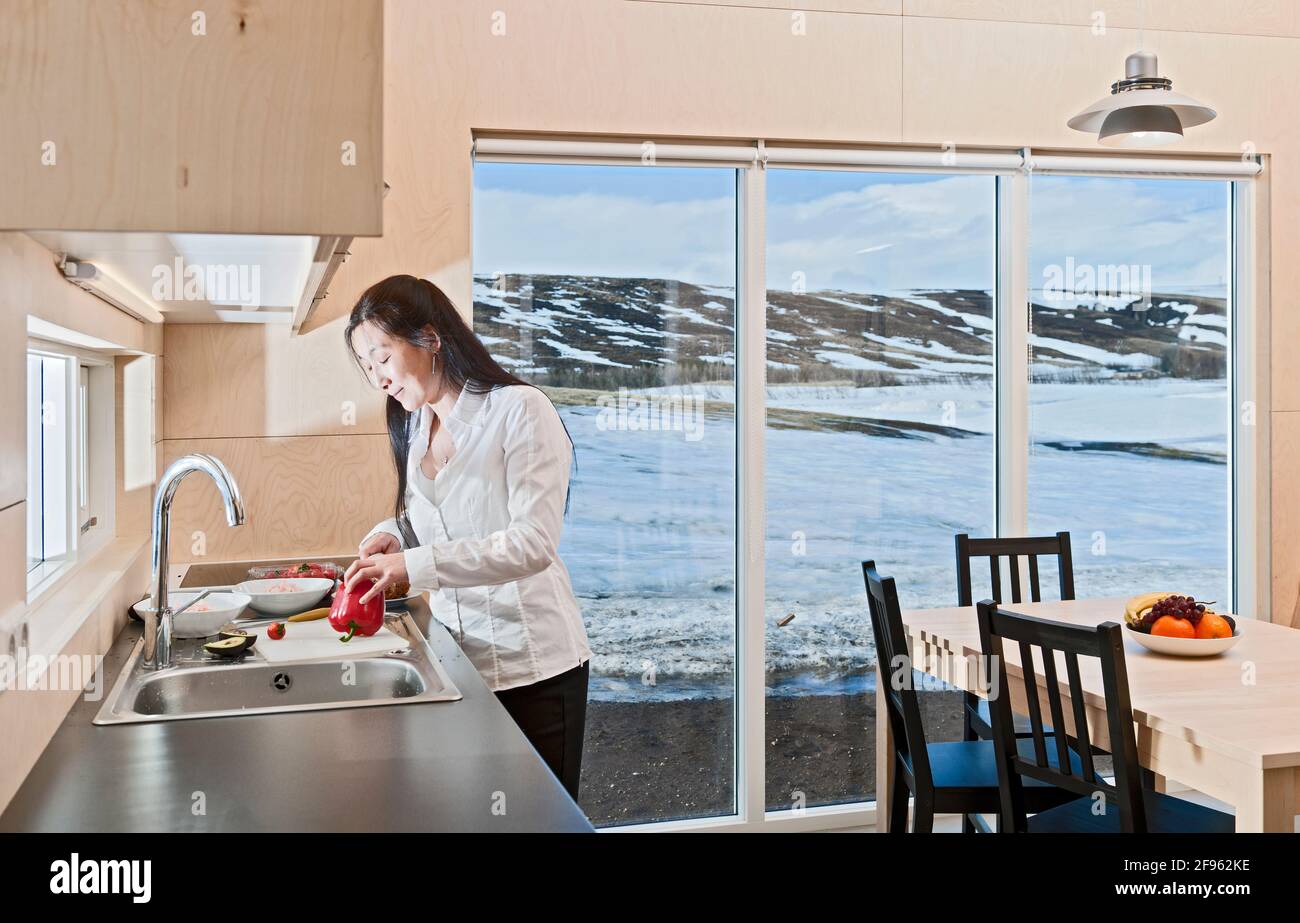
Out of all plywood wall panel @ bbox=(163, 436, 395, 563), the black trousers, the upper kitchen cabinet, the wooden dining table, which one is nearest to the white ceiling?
the upper kitchen cabinet

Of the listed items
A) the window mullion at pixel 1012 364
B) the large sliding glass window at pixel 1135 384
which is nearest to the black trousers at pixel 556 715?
the window mullion at pixel 1012 364

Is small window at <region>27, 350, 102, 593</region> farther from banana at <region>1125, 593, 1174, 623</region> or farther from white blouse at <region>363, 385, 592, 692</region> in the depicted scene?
banana at <region>1125, 593, 1174, 623</region>

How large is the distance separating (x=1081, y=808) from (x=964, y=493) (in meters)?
1.46

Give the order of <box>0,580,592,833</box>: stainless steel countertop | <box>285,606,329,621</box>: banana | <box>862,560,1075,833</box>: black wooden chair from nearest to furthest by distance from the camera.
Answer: <box>0,580,592,833</box>: stainless steel countertop
<box>285,606,329,621</box>: banana
<box>862,560,1075,833</box>: black wooden chair

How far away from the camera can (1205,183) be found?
3.68 m

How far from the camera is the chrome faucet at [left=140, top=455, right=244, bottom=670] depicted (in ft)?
5.42

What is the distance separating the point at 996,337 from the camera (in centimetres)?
358

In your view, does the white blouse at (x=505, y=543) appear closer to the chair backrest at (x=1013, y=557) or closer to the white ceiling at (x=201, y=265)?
the white ceiling at (x=201, y=265)

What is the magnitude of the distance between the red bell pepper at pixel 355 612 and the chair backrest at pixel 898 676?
1098mm

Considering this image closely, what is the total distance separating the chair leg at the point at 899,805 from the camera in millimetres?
2656

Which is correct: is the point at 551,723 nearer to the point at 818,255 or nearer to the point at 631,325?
the point at 631,325

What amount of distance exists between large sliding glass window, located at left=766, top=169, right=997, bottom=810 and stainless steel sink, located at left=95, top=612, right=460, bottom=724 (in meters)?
1.70

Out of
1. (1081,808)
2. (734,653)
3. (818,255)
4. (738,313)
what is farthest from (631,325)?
(1081,808)

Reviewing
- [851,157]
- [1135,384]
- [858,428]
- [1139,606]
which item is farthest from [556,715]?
[1135,384]
